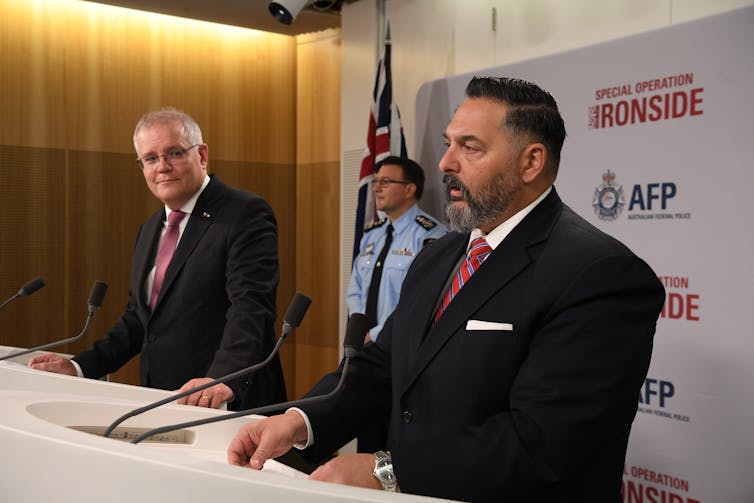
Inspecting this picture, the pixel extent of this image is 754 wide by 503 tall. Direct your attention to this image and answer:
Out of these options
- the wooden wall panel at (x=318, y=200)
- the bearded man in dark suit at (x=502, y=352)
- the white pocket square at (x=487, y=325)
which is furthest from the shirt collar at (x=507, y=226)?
the wooden wall panel at (x=318, y=200)

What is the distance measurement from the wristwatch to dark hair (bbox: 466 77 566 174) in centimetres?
71

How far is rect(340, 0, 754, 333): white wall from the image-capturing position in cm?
396

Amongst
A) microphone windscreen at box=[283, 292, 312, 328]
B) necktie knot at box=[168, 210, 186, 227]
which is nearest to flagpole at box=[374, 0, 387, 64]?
necktie knot at box=[168, 210, 186, 227]

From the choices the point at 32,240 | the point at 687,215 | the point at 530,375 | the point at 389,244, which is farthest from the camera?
the point at 32,240

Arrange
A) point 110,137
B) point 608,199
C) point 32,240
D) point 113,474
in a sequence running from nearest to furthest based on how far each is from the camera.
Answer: point 113,474
point 608,199
point 32,240
point 110,137

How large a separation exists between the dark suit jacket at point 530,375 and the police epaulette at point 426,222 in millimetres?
2853

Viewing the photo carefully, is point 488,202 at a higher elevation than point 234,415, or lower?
higher

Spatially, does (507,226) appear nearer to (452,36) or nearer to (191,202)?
(191,202)

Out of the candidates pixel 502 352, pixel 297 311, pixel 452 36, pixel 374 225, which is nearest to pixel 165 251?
pixel 297 311

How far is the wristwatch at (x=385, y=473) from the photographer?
1545 mm

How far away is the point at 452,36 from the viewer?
16.7ft

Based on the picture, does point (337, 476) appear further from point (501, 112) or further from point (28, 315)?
point (28, 315)

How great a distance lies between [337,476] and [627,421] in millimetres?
529

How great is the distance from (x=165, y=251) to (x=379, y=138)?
248cm
